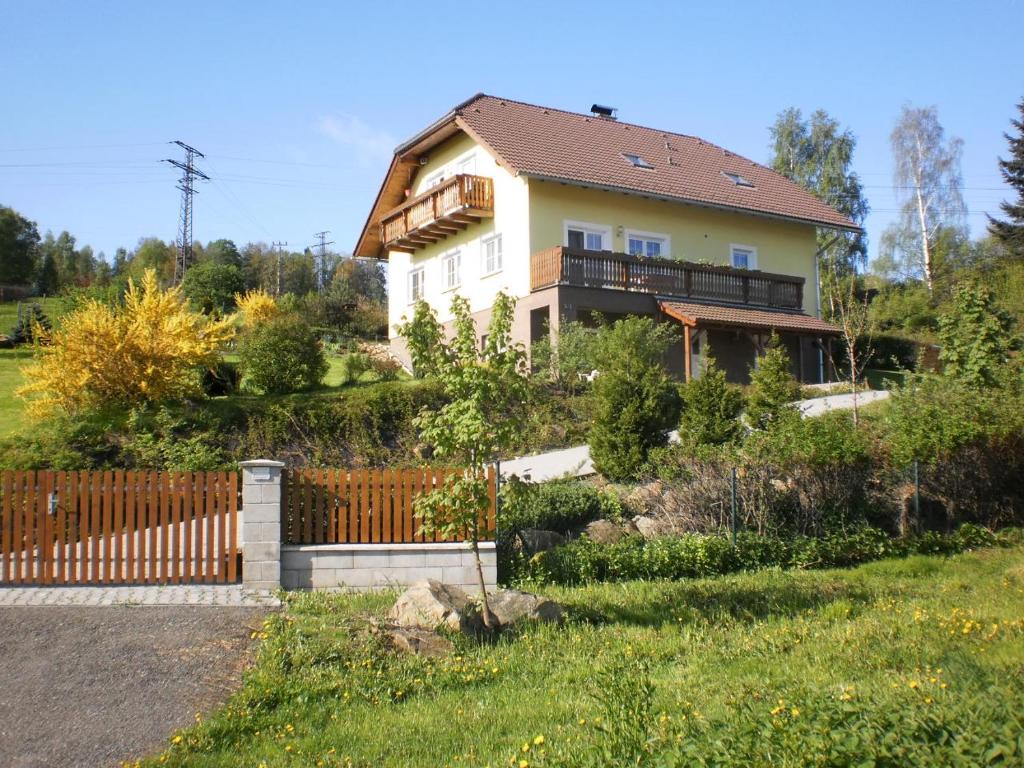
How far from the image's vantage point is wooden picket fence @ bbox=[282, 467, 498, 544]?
1016 cm

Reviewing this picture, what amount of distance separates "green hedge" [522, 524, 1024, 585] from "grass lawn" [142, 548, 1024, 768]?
0.45 m

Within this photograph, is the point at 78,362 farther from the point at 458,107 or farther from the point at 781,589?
the point at 458,107

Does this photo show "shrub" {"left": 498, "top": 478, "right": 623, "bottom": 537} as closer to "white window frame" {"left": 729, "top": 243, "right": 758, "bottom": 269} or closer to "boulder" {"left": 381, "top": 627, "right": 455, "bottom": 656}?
"boulder" {"left": 381, "top": 627, "right": 455, "bottom": 656}

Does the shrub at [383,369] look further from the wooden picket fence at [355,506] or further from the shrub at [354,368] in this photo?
the wooden picket fence at [355,506]

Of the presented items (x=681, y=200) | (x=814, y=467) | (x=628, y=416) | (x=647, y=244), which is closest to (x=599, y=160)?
(x=681, y=200)

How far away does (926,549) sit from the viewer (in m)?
12.5

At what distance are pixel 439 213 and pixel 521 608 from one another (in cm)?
2021

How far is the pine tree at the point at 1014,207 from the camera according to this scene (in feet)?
131

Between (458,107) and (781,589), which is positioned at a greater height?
(458,107)

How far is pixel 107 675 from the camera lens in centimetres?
700

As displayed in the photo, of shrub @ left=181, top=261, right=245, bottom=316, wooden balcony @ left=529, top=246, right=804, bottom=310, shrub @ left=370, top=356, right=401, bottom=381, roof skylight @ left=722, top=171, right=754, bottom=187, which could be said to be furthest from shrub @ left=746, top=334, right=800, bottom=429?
shrub @ left=181, top=261, right=245, bottom=316

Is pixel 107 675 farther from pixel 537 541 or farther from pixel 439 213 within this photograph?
pixel 439 213

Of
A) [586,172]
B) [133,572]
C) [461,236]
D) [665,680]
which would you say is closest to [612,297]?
[586,172]

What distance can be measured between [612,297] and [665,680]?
1804 cm
